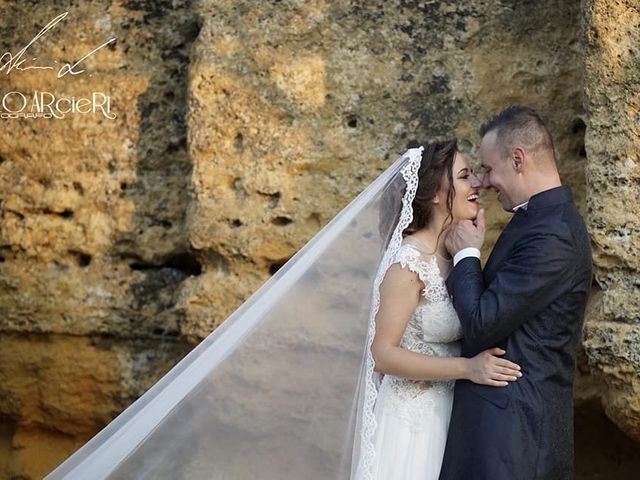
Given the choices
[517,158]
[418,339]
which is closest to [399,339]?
[418,339]

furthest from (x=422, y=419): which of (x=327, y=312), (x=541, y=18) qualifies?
(x=541, y=18)

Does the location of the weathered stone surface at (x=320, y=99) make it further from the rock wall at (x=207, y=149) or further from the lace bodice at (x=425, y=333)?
the lace bodice at (x=425, y=333)

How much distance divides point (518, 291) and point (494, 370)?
28cm

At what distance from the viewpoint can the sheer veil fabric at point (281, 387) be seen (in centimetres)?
397

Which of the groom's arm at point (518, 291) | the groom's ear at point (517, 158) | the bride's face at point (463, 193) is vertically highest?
the groom's ear at point (517, 158)

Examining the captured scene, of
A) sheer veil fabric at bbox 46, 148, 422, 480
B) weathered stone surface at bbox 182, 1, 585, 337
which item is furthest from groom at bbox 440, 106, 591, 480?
weathered stone surface at bbox 182, 1, 585, 337

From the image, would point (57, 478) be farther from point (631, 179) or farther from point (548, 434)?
point (631, 179)

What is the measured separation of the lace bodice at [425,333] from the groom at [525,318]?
0.09m

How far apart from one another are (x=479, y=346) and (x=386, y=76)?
2060 mm

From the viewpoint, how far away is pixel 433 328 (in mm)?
3773

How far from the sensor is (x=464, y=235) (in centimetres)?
376

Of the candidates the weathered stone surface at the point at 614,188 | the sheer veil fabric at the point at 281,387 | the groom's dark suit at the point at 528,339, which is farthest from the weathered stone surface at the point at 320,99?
the groom's dark suit at the point at 528,339

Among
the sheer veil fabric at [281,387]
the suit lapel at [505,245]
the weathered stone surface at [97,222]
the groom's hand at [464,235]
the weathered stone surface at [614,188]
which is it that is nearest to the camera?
the suit lapel at [505,245]

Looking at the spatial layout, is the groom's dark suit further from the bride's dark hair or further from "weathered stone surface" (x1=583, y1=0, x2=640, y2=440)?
"weathered stone surface" (x1=583, y1=0, x2=640, y2=440)
